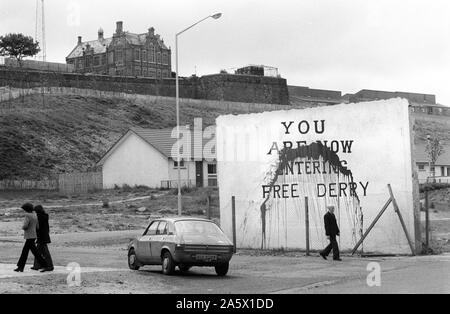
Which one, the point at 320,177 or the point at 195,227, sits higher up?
the point at 320,177

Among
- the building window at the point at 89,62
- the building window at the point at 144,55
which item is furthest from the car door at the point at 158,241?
the building window at the point at 89,62

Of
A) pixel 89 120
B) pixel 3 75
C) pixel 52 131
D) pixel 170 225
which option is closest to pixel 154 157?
pixel 52 131

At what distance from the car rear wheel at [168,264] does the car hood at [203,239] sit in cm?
62

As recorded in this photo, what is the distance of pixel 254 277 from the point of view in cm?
1847

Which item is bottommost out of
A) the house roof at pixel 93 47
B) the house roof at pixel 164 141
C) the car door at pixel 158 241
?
the car door at pixel 158 241

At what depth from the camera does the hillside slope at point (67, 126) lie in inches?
3125

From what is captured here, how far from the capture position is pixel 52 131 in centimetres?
8875

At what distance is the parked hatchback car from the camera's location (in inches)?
718

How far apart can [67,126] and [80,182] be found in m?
22.4

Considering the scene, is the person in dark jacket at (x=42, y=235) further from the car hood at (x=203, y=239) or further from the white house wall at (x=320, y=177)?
the white house wall at (x=320, y=177)

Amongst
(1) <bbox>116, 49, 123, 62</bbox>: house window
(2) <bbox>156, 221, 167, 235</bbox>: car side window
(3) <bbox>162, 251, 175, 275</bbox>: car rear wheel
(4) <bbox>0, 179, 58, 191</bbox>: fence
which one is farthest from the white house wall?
(1) <bbox>116, 49, 123, 62</bbox>: house window

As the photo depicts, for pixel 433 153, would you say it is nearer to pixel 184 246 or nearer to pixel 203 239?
pixel 203 239

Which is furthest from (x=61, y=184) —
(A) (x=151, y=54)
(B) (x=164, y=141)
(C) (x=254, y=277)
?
(A) (x=151, y=54)

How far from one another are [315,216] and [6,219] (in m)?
25.7
